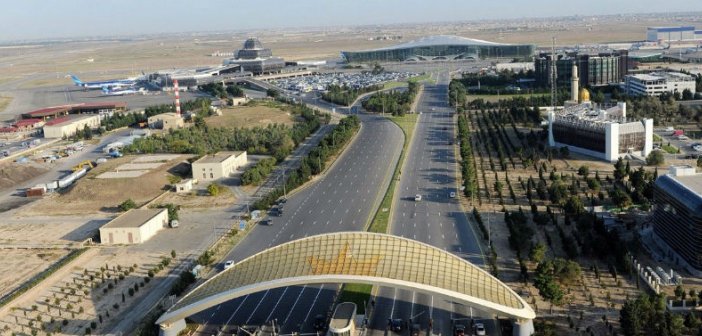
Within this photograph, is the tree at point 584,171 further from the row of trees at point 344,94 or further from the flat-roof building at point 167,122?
the row of trees at point 344,94

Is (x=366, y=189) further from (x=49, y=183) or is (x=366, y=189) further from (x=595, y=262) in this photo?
(x=49, y=183)

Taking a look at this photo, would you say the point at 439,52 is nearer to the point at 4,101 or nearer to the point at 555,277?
the point at 4,101

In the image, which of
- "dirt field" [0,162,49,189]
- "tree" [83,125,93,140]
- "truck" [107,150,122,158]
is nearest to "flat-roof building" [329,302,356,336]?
"dirt field" [0,162,49,189]

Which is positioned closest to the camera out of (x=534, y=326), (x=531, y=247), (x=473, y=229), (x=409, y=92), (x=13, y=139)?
(x=534, y=326)

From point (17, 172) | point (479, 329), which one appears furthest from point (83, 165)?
point (479, 329)

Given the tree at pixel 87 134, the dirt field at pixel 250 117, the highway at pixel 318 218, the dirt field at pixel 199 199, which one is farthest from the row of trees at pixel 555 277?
the tree at pixel 87 134

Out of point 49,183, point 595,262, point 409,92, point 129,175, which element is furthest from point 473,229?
point 409,92

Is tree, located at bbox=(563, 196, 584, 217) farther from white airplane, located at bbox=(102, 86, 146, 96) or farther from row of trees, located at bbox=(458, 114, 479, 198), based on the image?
white airplane, located at bbox=(102, 86, 146, 96)
